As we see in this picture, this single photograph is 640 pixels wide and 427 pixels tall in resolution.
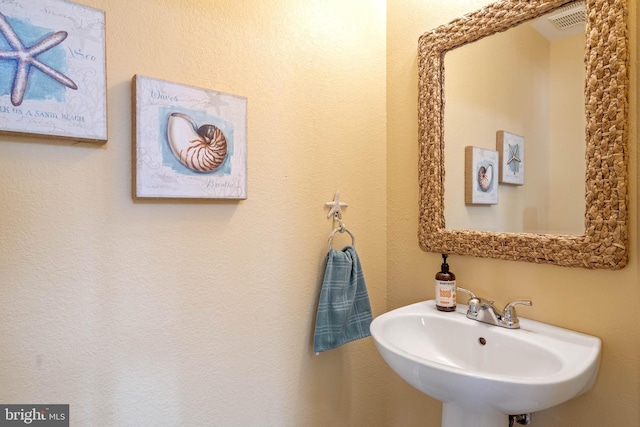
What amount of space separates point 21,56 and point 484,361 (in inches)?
58.3

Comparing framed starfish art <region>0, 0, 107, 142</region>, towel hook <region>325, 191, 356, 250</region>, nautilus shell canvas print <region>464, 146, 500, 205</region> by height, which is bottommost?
towel hook <region>325, 191, 356, 250</region>

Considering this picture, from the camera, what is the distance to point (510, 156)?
3.67 ft

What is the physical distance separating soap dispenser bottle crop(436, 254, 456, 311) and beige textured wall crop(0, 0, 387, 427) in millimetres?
328

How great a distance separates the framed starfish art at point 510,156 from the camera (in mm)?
1097

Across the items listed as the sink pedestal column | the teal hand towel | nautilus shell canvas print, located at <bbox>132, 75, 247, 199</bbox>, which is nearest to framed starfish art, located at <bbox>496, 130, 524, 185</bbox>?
the teal hand towel

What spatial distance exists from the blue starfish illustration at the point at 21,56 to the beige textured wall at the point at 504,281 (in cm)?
118

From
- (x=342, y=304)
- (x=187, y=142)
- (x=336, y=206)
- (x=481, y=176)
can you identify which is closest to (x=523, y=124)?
(x=481, y=176)

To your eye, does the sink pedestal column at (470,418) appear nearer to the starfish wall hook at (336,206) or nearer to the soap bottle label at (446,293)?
the soap bottle label at (446,293)

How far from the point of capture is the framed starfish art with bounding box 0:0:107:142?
76 cm

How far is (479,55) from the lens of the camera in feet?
3.92

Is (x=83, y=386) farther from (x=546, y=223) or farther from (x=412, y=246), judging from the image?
(x=546, y=223)

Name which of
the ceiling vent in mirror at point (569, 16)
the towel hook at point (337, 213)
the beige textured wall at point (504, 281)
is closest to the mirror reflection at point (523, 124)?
the ceiling vent in mirror at point (569, 16)

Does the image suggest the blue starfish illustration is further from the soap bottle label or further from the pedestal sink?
the soap bottle label

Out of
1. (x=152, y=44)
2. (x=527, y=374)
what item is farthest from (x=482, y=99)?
(x=152, y=44)
